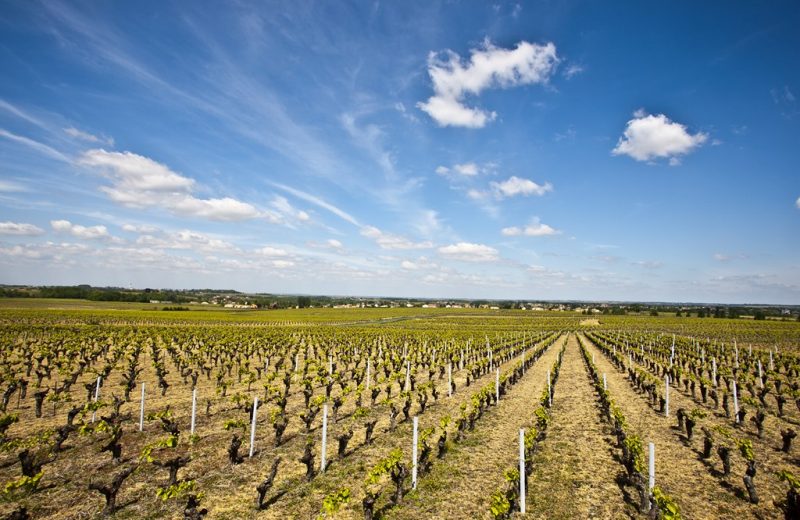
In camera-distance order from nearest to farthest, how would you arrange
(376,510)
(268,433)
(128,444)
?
1. (376,510)
2. (128,444)
3. (268,433)

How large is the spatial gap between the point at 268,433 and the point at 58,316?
8520 centimetres

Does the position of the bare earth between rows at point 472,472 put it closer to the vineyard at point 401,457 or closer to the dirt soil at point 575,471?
the vineyard at point 401,457

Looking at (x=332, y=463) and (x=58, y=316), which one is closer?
(x=332, y=463)

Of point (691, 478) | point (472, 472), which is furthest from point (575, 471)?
point (691, 478)

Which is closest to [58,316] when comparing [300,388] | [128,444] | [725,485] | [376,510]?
[300,388]

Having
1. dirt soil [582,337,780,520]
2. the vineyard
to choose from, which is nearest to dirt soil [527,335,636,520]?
the vineyard

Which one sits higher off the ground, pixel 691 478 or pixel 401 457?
pixel 401 457

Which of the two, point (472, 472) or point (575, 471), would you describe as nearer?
point (472, 472)

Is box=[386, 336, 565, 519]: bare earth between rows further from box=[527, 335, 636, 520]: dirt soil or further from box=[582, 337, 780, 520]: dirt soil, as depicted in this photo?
box=[582, 337, 780, 520]: dirt soil

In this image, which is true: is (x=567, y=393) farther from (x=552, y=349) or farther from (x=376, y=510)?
(x=552, y=349)

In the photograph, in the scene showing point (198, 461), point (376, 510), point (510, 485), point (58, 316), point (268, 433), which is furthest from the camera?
point (58, 316)

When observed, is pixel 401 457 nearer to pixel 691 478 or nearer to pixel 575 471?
pixel 575 471

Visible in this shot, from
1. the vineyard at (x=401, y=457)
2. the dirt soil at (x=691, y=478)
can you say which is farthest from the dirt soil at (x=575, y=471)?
the dirt soil at (x=691, y=478)

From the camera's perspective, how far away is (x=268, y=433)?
49.5 feet
